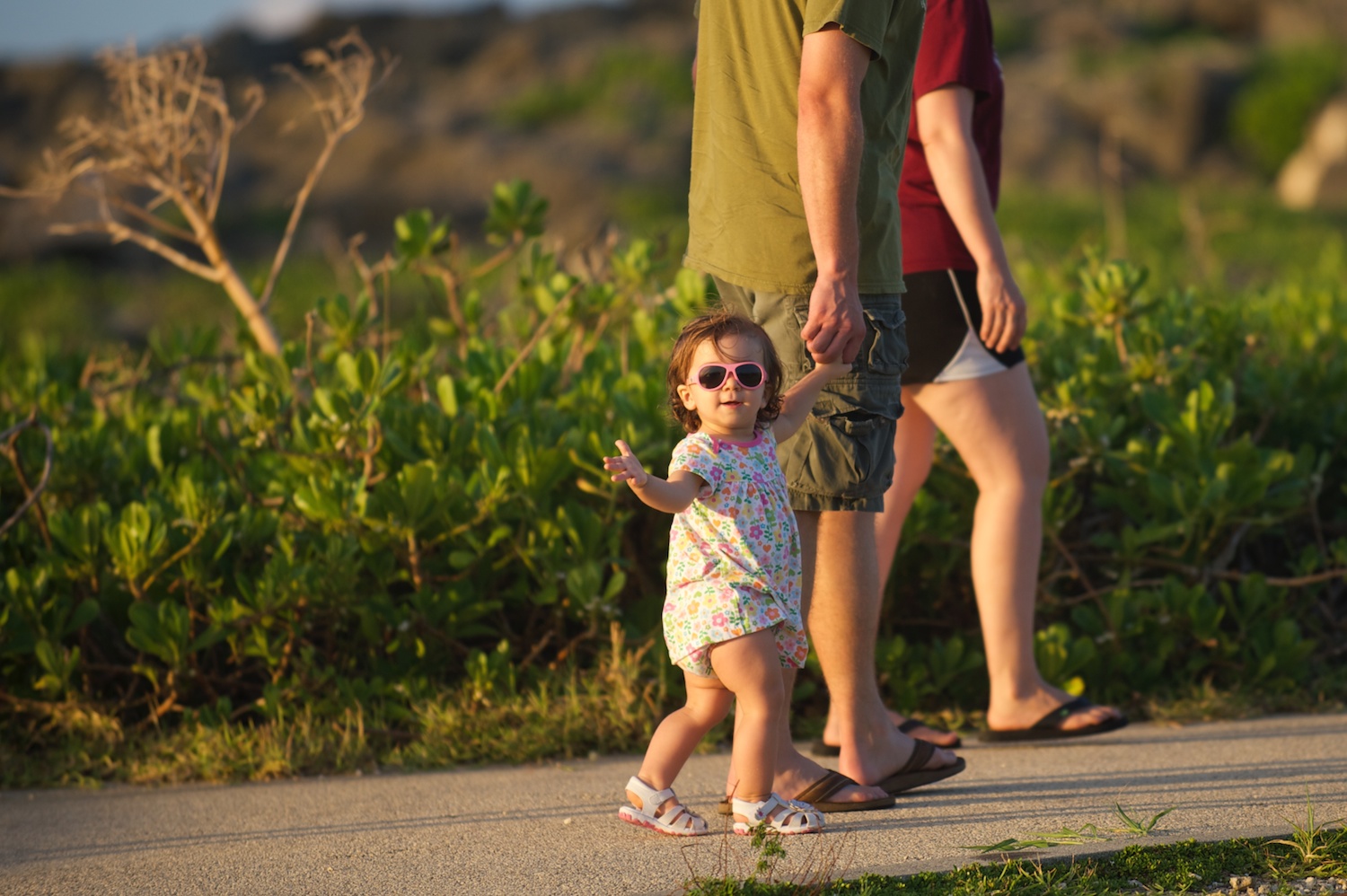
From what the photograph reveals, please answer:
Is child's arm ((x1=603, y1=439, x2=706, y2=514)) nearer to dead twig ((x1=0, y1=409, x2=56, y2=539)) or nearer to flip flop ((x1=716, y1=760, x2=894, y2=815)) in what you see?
flip flop ((x1=716, y1=760, x2=894, y2=815))

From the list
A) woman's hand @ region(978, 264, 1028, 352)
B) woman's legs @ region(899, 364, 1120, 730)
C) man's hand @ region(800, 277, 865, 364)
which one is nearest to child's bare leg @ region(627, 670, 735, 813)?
man's hand @ region(800, 277, 865, 364)

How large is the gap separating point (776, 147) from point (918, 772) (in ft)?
4.47

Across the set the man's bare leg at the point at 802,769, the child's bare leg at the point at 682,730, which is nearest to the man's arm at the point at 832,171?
the man's bare leg at the point at 802,769

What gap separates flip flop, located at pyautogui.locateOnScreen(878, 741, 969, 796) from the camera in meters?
2.92

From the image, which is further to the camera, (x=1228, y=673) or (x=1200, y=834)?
(x=1228, y=673)

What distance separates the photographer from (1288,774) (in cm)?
302

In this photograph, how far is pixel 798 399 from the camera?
2674 millimetres

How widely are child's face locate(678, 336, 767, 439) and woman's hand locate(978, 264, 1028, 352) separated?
726mm

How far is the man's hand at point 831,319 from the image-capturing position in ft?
8.54

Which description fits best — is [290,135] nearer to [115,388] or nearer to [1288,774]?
[115,388]

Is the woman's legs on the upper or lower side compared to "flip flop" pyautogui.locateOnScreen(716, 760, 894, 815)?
upper

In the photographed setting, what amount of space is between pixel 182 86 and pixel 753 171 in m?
2.50

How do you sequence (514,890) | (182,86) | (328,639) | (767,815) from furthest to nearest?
(182,86), (328,639), (767,815), (514,890)

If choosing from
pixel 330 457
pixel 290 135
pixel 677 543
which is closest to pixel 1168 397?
pixel 677 543
